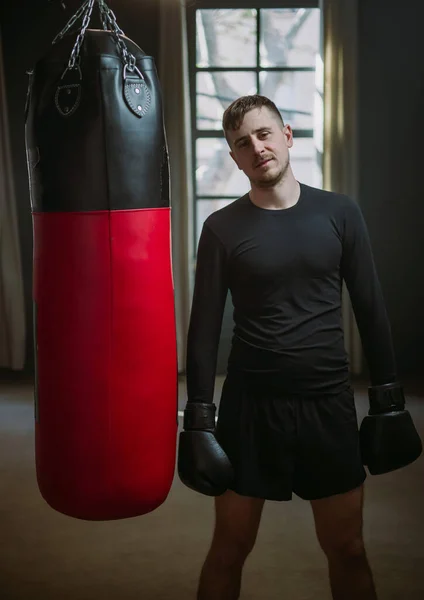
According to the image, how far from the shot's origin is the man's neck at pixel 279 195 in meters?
1.59

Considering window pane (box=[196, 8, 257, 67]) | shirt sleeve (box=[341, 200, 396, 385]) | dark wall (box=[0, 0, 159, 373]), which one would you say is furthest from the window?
shirt sleeve (box=[341, 200, 396, 385])

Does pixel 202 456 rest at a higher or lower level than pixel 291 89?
lower

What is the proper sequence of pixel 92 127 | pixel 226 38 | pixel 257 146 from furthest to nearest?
pixel 226 38
pixel 257 146
pixel 92 127

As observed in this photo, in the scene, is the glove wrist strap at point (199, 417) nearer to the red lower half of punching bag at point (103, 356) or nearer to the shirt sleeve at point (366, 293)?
the red lower half of punching bag at point (103, 356)

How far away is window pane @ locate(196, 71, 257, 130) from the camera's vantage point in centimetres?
442

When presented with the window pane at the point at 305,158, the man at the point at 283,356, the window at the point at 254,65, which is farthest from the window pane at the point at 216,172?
the man at the point at 283,356

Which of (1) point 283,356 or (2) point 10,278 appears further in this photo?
(2) point 10,278

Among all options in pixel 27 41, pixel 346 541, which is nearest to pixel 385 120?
pixel 27 41

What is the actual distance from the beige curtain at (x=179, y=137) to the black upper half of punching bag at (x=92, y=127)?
9.16ft

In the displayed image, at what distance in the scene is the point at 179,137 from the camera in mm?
4285

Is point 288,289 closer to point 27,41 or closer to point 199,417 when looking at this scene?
point 199,417

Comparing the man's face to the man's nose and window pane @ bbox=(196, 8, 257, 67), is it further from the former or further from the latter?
window pane @ bbox=(196, 8, 257, 67)

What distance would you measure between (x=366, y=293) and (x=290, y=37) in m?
3.16

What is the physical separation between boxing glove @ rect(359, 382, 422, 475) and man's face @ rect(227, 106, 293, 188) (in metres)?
0.52
